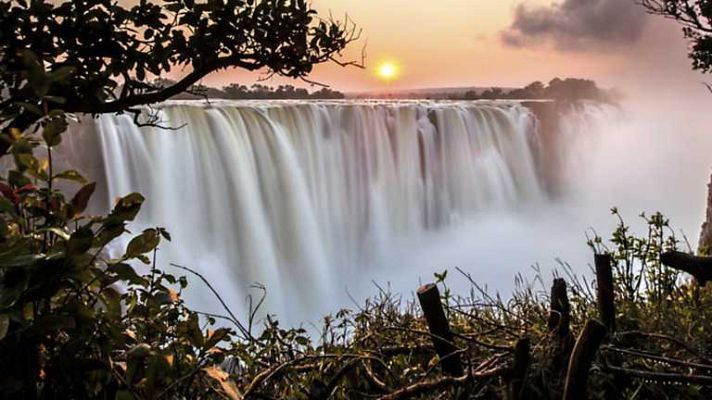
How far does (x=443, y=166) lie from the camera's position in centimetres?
1123

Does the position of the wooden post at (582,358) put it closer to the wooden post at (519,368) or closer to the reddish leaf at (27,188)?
the wooden post at (519,368)

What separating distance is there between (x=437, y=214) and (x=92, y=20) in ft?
32.8

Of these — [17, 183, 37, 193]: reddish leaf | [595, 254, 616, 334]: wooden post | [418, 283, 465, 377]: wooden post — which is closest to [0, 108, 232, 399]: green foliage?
[17, 183, 37, 193]: reddish leaf

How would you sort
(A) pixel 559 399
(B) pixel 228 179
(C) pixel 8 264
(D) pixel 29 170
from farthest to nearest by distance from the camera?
(B) pixel 228 179
(A) pixel 559 399
(D) pixel 29 170
(C) pixel 8 264

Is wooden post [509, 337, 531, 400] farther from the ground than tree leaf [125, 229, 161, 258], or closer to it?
closer to it

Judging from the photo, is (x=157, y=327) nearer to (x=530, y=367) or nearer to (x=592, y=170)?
(x=530, y=367)

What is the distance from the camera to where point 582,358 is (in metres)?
0.94

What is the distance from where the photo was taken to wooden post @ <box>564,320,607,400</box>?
36.0 inches

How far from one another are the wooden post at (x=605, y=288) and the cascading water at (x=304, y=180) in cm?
661

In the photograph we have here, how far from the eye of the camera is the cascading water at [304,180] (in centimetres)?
788

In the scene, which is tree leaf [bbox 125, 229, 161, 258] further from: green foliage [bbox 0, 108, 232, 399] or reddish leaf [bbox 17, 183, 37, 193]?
reddish leaf [bbox 17, 183, 37, 193]

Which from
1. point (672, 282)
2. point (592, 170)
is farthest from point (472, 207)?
point (672, 282)

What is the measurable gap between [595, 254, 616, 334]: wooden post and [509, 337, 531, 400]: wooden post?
0.35m

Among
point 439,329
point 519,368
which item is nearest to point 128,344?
point 439,329
